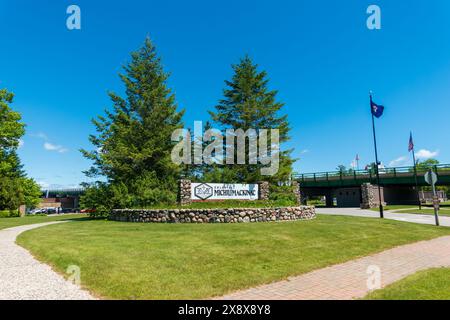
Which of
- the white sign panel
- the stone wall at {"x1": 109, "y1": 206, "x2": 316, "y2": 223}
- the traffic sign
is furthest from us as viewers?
the white sign panel

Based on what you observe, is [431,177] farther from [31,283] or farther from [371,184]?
[371,184]

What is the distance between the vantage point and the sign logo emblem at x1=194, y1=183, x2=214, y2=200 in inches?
785

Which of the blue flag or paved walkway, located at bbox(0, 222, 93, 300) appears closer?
paved walkway, located at bbox(0, 222, 93, 300)

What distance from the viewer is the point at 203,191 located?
20.0m

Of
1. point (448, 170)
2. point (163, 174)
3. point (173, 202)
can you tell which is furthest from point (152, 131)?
point (448, 170)

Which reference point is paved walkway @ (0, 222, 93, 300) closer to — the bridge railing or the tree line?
the tree line

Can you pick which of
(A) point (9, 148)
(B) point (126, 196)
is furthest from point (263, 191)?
(A) point (9, 148)

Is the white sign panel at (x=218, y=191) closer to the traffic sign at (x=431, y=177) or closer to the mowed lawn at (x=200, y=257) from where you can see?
the mowed lawn at (x=200, y=257)

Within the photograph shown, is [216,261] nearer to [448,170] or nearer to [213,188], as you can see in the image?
[213,188]

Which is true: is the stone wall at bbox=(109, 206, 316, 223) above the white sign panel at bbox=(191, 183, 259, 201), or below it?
below

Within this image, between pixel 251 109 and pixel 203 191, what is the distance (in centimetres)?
1783

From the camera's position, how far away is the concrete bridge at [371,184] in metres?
39.8

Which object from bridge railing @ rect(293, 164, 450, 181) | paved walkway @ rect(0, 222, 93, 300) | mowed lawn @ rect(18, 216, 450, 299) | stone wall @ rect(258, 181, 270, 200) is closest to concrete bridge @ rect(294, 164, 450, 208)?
bridge railing @ rect(293, 164, 450, 181)
